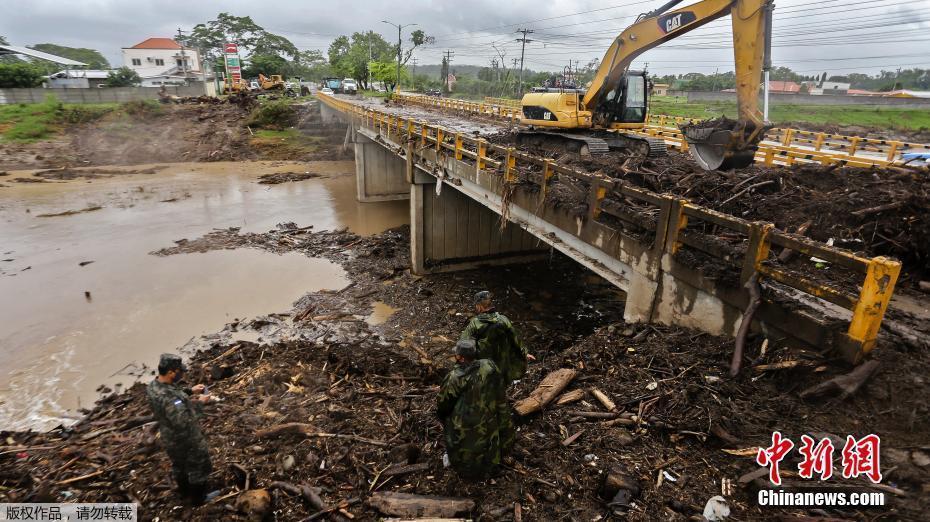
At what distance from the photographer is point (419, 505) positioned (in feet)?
13.6

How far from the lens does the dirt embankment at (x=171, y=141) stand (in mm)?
33625

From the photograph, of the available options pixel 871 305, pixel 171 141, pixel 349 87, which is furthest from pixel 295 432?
pixel 349 87

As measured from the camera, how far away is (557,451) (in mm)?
4512

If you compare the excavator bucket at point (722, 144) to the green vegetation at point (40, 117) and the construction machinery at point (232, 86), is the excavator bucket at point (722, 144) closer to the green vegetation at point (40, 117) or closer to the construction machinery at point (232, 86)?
the green vegetation at point (40, 117)

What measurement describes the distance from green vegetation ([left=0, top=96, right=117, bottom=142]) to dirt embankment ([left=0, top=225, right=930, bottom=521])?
38.4 meters

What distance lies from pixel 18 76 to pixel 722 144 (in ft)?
195

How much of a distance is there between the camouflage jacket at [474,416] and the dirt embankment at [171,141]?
116ft

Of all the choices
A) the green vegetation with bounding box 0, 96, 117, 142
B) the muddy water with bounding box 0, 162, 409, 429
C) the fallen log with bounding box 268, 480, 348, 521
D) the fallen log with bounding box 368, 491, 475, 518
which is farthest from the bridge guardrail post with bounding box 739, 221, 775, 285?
the green vegetation with bounding box 0, 96, 117, 142

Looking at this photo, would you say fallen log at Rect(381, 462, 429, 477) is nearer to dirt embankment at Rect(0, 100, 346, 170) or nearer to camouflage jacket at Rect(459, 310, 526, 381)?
camouflage jacket at Rect(459, 310, 526, 381)

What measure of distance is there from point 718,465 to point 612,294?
9902 mm

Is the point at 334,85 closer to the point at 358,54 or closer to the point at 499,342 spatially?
the point at 358,54

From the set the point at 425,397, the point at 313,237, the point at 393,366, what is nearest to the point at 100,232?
the point at 313,237

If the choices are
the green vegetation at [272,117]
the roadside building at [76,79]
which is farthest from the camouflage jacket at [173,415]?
the roadside building at [76,79]

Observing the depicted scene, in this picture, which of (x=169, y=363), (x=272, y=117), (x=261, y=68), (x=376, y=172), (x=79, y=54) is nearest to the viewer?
(x=169, y=363)
